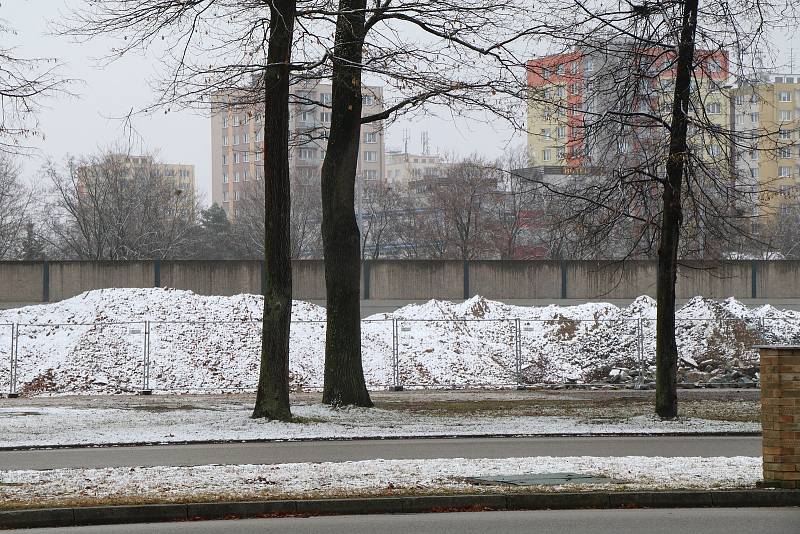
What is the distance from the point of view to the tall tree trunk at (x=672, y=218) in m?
19.2

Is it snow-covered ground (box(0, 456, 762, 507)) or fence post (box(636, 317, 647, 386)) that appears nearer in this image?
snow-covered ground (box(0, 456, 762, 507))

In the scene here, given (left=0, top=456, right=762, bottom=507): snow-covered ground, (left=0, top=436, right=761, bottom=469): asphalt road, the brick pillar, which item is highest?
the brick pillar

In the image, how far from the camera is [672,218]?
19500mm

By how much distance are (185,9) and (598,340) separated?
61.5ft

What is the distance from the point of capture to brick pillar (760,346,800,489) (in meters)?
11.1

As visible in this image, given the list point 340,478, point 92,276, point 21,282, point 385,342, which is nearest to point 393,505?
point 340,478

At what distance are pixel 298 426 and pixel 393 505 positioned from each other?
Answer: 26.5 feet

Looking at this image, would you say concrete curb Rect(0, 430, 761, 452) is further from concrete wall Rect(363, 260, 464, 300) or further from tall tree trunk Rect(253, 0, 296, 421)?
concrete wall Rect(363, 260, 464, 300)

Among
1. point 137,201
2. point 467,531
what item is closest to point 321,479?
point 467,531

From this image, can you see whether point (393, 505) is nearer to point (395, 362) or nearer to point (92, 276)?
point (395, 362)

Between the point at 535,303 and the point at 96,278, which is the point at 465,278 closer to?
the point at 535,303

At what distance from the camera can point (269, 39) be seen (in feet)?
64.2

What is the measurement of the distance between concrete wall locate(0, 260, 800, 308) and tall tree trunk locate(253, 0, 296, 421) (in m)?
18.0

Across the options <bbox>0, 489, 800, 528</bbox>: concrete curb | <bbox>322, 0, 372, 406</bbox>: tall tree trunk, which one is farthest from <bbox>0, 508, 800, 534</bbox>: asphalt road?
<bbox>322, 0, 372, 406</bbox>: tall tree trunk
